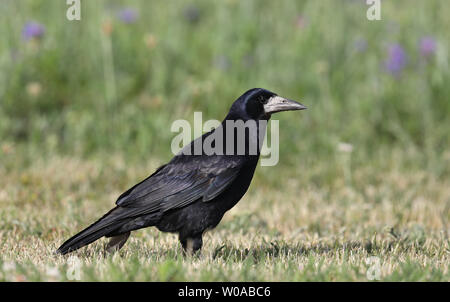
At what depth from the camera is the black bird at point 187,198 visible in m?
4.16

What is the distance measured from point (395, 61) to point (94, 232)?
5.09 metres

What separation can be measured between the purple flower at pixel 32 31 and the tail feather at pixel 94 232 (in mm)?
4197

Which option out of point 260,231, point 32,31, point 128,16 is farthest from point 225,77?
point 260,231

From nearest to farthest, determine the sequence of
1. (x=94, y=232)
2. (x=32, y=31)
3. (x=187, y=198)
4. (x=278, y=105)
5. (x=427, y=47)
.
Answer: (x=94, y=232) → (x=187, y=198) → (x=278, y=105) → (x=32, y=31) → (x=427, y=47)

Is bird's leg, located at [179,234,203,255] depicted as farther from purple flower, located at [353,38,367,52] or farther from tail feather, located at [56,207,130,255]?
purple flower, located at [353,38,367,52]

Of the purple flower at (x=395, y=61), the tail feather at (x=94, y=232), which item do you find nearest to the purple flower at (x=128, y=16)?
the purple flower at (x=395, y=61)

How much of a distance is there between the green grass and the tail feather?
433 millimetres

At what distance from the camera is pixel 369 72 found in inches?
328

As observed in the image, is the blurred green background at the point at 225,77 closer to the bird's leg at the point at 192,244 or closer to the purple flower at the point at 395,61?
the purple flower at the point at 395,61

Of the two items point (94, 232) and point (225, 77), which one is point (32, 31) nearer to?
point (225, 77)

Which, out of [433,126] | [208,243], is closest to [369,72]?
[433,126]

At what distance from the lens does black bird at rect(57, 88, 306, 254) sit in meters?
4.16

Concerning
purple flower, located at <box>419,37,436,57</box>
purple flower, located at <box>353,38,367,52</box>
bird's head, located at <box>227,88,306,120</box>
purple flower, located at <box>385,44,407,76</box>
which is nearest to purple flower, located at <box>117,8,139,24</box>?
purple flower, located at <box>353,38,367,52</box>

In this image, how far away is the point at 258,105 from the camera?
178 inches
